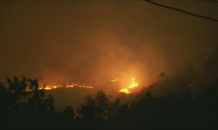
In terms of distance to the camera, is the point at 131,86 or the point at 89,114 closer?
the point at 89,114

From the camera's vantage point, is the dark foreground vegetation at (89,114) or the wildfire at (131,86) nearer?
the dark foreground vegetation at (89,114)

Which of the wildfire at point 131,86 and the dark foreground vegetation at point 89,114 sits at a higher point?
the wildfire at point 131,86

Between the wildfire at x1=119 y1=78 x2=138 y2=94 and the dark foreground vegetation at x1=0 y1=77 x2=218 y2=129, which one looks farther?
the wildfire at x1=119 y1=78 x2=138 y2=94

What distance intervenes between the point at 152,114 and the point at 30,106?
36.4 feet

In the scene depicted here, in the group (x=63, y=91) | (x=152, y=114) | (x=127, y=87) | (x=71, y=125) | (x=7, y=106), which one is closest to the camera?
(x=71, y=125)

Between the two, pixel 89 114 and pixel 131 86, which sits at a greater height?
pixel 131 86

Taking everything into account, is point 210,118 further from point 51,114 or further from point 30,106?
point 30,106

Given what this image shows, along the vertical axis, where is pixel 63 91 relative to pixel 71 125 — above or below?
above

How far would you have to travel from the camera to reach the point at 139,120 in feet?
58.8

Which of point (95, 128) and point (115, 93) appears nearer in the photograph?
point (95, 128)

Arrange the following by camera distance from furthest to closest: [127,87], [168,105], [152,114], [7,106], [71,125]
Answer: [127,87] → [168,105] → [152,114] → [7,106] → [71,125]

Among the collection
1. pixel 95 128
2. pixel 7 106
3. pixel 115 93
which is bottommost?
pixel 95 128

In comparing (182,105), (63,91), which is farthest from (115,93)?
(182,105)

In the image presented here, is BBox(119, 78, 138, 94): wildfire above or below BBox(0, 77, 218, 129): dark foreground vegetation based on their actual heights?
above
